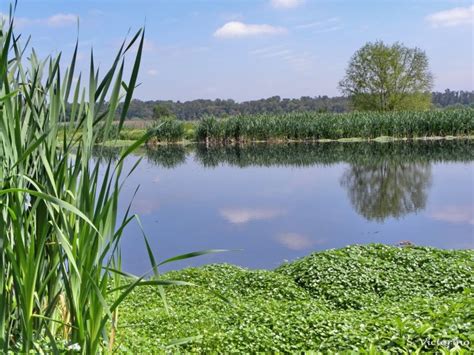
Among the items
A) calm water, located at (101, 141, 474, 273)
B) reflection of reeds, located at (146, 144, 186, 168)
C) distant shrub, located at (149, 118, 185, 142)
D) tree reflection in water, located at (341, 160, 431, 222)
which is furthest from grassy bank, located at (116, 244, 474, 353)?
distant shrub, located at (149, 118, 185, 142)

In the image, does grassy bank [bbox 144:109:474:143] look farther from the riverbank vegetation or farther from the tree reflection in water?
the riverbank vegetation

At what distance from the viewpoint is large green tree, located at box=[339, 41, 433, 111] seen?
1658 inches

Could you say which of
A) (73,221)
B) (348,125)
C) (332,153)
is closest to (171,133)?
(348,125)

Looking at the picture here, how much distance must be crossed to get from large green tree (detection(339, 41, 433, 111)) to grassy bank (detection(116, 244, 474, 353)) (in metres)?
36.1

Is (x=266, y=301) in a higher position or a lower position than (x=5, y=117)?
lower

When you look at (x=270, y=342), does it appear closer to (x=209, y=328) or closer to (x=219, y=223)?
(x=209, y=328)

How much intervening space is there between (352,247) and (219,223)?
4927 millimetres

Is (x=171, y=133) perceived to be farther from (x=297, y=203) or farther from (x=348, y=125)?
(x=297, y=203)

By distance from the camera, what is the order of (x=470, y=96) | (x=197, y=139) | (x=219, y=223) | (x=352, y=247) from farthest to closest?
1. (x=470, y=96)
2. (x=197, y=139)
3. (x=219, y=223)
4. (x=352, y=247)

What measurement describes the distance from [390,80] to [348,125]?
469 inches

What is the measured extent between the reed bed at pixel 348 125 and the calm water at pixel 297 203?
219 inches

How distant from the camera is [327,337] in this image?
4129 millimetres

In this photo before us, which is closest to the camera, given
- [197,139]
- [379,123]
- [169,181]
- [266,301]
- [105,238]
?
[105,238]

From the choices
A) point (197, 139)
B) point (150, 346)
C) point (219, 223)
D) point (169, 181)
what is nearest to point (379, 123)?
point (197, 139)
